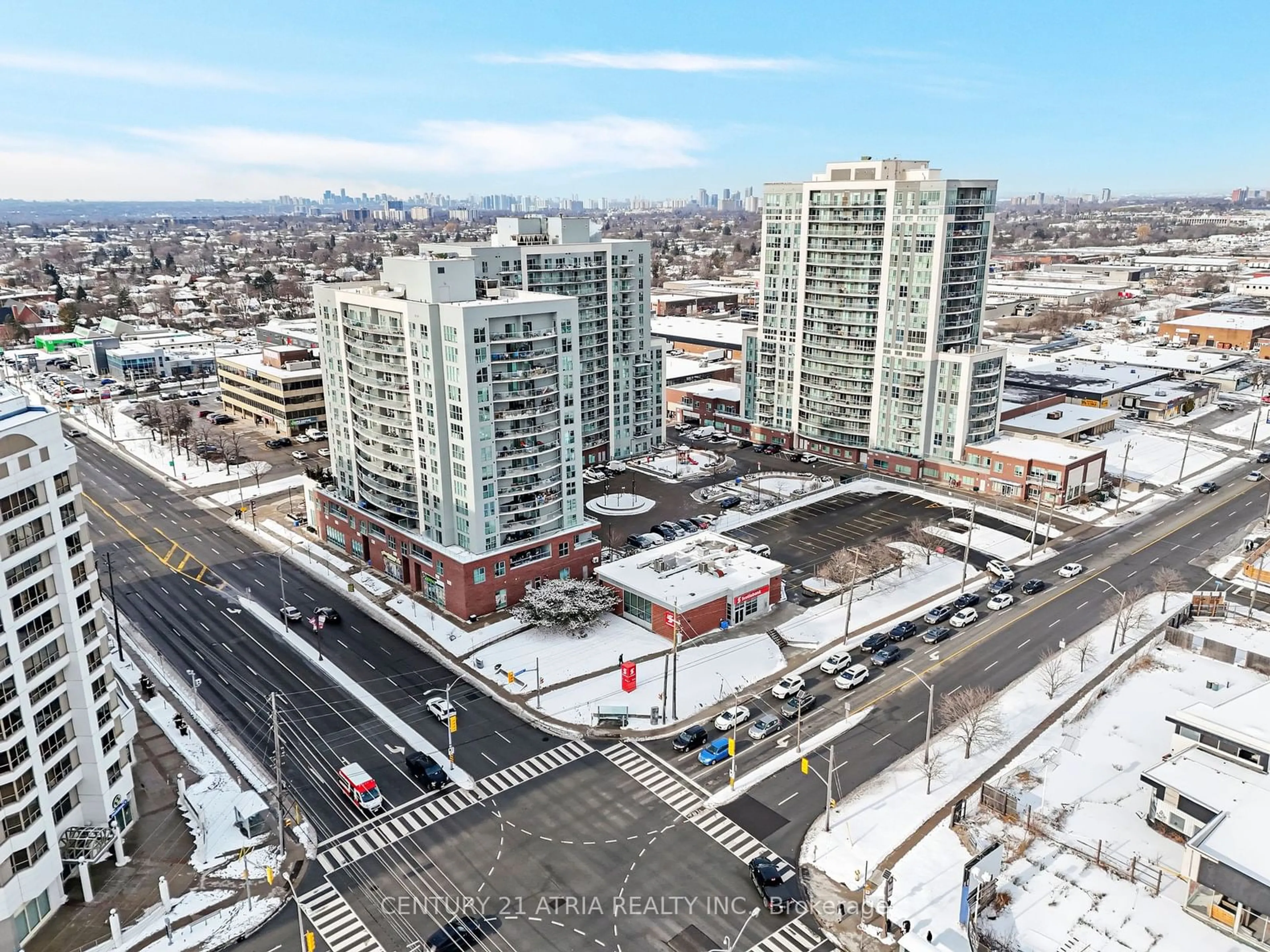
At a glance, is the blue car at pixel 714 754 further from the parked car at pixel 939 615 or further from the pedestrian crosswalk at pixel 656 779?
the parked car at pixel 939 615

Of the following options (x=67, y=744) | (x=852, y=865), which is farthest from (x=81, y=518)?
(x=852, y=865)

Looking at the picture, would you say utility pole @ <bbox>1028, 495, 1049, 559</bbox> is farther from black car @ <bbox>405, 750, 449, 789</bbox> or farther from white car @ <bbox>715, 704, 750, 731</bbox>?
black car @ <bbox>405, 750, 449, 789</bbox>

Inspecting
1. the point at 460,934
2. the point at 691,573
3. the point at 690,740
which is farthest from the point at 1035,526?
the point at 460,934

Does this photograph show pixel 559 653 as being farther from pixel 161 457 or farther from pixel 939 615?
pixel 161 457

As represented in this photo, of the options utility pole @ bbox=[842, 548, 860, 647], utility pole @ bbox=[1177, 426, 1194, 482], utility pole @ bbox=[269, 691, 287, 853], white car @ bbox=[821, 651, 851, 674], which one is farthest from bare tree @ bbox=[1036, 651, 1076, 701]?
utility pole @ bbox=[1177, 426, 1194, 482]

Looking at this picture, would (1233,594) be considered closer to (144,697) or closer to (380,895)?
(380,895)
